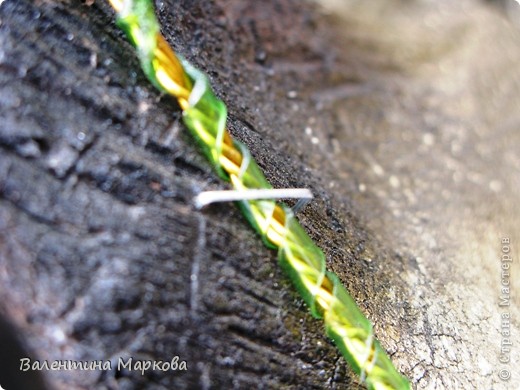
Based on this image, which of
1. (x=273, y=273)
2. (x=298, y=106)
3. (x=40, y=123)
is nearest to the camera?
(x=40, y=123)

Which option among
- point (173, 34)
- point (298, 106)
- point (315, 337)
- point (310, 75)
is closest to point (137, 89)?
point (315, 337)

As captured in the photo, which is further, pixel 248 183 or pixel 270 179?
pixel 270 179

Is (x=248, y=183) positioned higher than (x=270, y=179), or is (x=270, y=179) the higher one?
(x=248, y=183)

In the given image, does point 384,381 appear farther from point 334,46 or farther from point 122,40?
point 334,46

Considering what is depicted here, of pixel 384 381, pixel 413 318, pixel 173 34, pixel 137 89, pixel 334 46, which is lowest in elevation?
pixel 413 318
